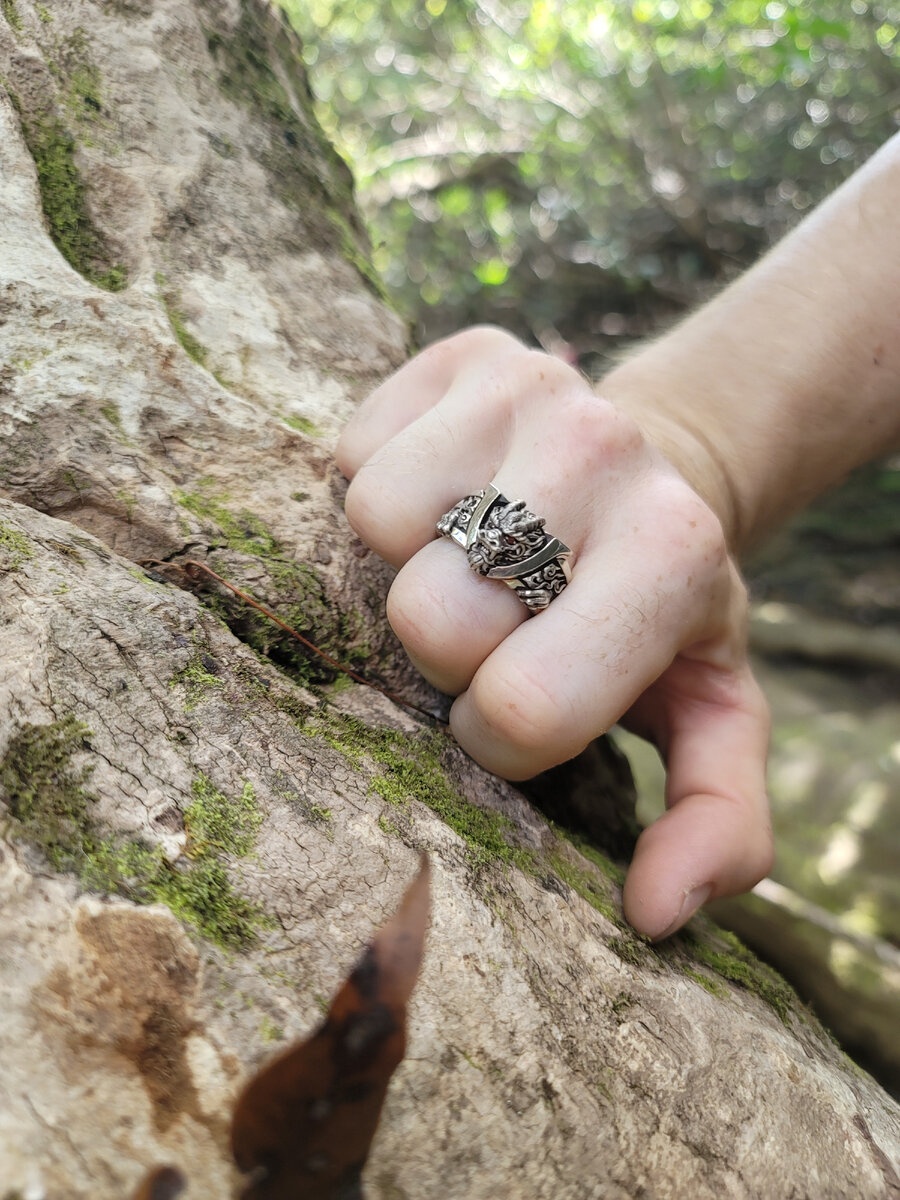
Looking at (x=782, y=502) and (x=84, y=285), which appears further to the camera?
(x=782, y=502)

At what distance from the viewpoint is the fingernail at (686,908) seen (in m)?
1.13

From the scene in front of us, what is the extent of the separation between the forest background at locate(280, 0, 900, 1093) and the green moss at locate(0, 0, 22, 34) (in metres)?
2.89

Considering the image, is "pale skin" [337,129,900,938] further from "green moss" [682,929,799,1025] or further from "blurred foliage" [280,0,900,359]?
"blurred foliage" [280,0,900,359]

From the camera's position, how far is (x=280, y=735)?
3.33 ft

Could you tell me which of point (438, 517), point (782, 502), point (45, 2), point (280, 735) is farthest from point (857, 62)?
point (280, 735)

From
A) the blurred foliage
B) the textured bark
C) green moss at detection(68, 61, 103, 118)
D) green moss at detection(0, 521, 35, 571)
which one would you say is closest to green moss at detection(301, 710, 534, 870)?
the textured bark

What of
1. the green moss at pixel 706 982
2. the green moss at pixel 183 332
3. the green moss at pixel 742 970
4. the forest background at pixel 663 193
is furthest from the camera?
the forest background at pixel 663 193

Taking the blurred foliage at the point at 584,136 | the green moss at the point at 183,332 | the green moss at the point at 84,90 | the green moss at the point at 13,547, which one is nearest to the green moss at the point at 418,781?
the green moss at the point at 13,547

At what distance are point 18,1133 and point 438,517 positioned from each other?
82cm

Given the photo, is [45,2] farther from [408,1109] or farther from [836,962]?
[836,962]

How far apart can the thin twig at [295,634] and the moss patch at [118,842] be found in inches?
12.7

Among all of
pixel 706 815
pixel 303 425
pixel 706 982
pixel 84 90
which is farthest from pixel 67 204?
pixel 706 982

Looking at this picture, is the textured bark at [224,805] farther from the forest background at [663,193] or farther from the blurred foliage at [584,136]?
the blurred foliage at [584,136]

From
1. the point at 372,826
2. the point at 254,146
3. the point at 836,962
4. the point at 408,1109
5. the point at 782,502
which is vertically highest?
the point at 254,146
